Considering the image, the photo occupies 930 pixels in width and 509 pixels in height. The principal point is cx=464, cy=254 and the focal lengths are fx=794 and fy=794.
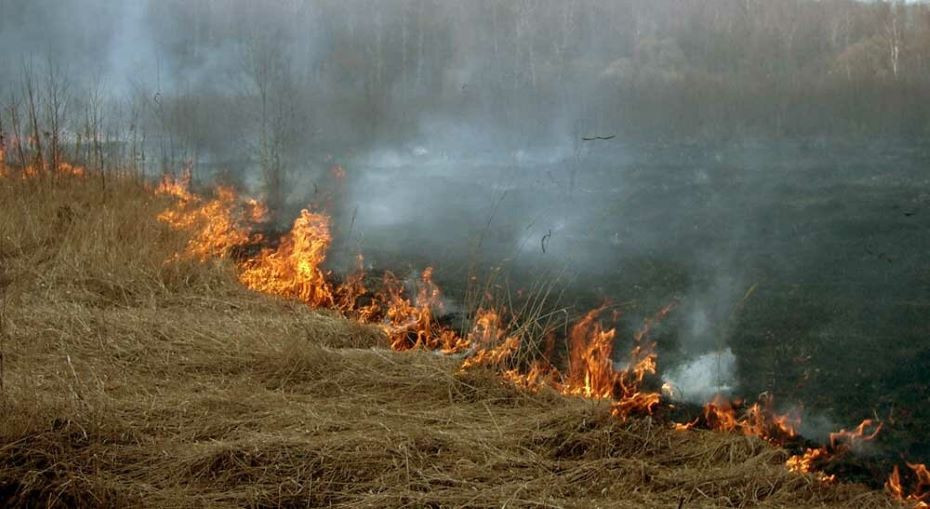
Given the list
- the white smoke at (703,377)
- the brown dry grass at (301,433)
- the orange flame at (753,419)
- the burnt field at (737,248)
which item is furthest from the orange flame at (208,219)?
the orange flame at (753,419)

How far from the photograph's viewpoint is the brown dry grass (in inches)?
140

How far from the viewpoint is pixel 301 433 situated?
4.12 metres

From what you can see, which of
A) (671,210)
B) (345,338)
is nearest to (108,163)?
(345,338)

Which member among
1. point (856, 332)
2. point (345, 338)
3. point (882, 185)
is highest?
point (882, 185)

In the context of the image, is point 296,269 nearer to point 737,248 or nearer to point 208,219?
point 208,219

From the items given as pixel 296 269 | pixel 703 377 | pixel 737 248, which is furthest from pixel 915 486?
pixel 296 269

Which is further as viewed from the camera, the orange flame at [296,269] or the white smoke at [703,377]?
the orange flame at [296,269]

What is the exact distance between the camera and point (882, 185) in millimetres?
7691

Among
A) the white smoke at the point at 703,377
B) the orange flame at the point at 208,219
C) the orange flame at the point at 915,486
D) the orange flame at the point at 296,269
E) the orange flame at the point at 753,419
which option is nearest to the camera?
the orange flame at the point at 915,486

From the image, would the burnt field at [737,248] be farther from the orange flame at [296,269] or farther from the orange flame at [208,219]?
the orange flame at [208,219]

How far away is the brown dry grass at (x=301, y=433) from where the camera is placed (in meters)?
3.56

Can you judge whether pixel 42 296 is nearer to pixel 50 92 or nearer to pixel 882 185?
pixel 50 92

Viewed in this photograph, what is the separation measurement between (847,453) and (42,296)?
6123 mm

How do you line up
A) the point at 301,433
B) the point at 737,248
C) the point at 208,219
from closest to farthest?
the point at 301,433
the point at 737,248
the point at 208,219
